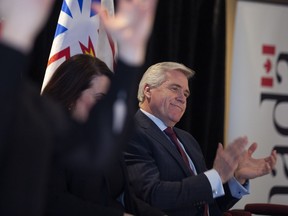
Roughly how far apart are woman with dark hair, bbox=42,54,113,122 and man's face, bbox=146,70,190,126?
2.55 ft

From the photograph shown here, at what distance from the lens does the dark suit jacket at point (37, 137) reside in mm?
965

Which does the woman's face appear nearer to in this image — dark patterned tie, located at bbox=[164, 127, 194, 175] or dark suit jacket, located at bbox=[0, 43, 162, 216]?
dark suit jacket, located at bbox=[0, 43, 162, 216]

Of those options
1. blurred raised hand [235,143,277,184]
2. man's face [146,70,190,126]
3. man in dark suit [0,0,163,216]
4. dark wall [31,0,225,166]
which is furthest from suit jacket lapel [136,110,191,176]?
man in dark suit [0,0,163,216]

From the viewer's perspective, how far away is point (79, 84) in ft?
6.68

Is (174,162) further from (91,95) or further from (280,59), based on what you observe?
(280,59)

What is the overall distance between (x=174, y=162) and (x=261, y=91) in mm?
1824

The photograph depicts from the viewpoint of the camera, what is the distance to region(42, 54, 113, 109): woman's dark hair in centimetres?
201

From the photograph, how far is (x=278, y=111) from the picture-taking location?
4340mm

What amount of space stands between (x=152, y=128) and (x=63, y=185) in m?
0.85

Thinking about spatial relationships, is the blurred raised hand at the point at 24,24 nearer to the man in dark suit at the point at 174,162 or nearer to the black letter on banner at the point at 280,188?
the man in dark suit at the point at 174,162

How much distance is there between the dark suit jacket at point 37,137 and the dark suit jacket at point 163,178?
1305mm

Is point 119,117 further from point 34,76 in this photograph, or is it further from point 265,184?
point 265,184

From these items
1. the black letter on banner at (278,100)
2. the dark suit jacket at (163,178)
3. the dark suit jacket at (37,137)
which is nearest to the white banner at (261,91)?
the black letter on banner at (278,100)

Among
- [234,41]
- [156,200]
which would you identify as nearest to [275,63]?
[234,41]
